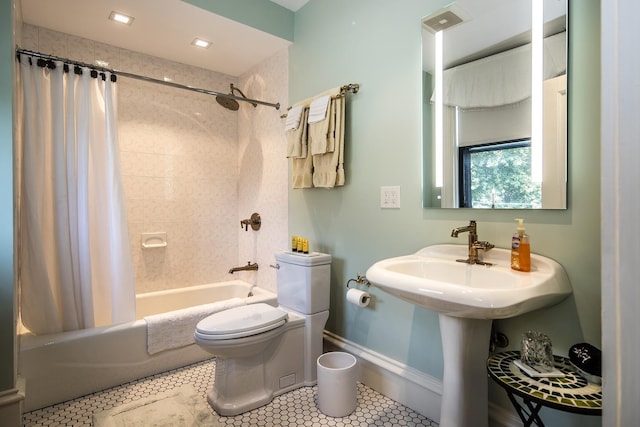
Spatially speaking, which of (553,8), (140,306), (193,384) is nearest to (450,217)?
(553,8)

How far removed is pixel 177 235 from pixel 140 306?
0.63 meters

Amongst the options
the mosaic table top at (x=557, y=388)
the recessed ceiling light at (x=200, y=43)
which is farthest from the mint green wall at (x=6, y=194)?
the mosaic table top at (x=557, y=388)

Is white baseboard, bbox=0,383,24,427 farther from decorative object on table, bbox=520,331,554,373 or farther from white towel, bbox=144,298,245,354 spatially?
decorative object on table, bbox=520,331,554,373

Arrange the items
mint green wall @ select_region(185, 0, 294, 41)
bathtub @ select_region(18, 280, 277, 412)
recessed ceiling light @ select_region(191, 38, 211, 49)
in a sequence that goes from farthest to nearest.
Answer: recessed ceiling light @ select_region(191, 38, 211, 49) → mint green wall @ select_region(185, 0, 294, 41) → bathtub @ select_region(18, 280, 277, 412)

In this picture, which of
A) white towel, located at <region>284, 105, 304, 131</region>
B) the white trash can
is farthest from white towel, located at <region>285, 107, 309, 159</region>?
the white trash can

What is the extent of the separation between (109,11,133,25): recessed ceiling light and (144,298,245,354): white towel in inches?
76.3

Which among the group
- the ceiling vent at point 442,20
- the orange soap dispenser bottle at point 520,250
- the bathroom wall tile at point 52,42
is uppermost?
the bathroom wall tile at point 52,42

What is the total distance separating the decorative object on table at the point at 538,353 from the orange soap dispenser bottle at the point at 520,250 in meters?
0.25

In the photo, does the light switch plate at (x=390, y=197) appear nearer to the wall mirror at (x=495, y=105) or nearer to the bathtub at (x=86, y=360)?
the wall mirror at (x=495, y=105)

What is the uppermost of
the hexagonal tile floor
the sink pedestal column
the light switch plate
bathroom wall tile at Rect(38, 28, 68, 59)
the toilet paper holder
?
bathroom wall tile at Rect(38, 28, 68, 59)

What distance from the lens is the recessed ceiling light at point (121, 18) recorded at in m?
2.15

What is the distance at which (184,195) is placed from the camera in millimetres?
2908

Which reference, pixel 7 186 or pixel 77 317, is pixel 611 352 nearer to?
pixel 7 186

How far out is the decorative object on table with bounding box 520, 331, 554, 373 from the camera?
3.69ft
